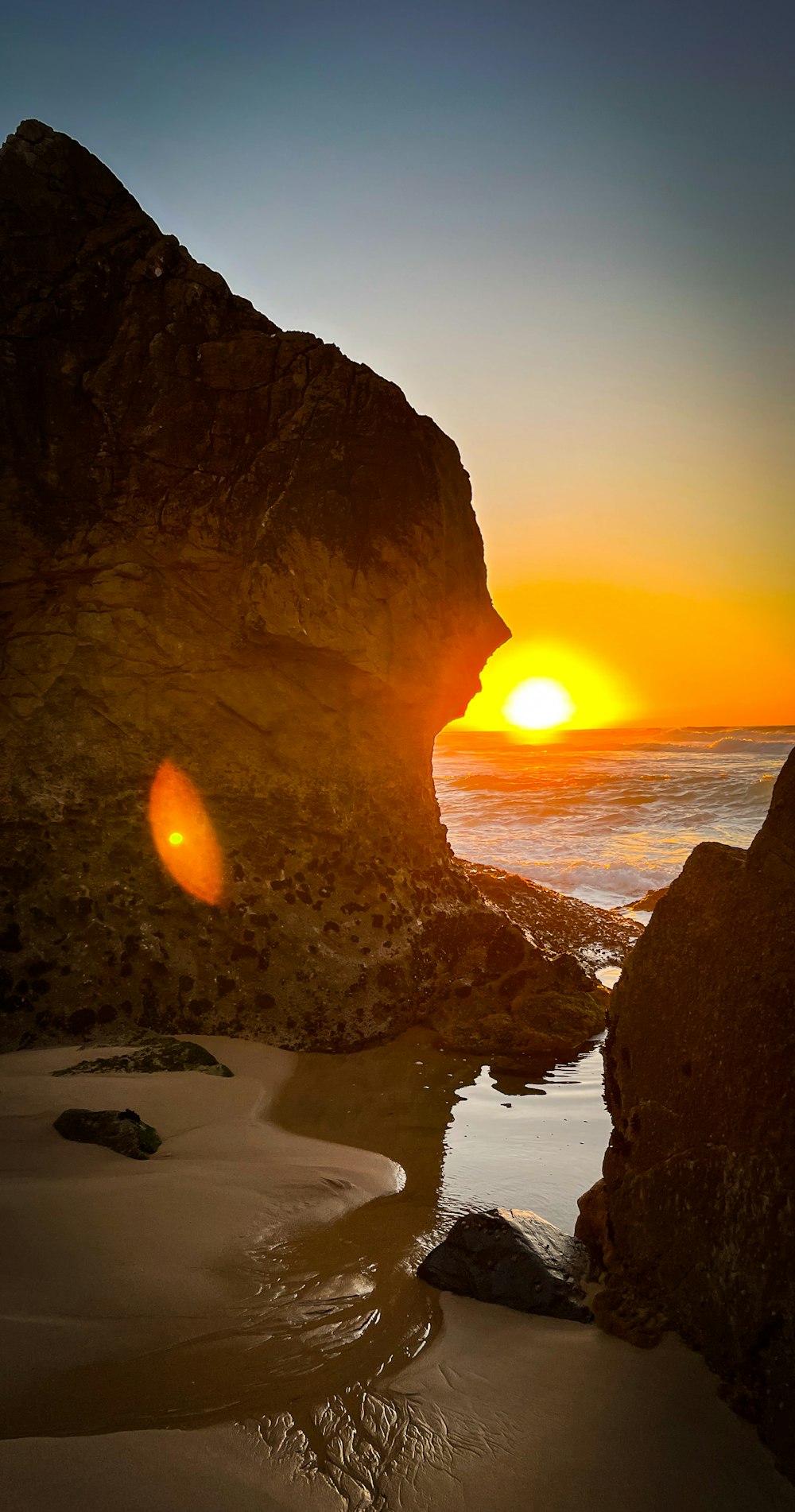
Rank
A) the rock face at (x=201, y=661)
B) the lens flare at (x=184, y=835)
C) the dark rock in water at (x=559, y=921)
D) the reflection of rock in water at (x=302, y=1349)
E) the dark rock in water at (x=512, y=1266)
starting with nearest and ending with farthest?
the reflection of rock in water at (x=302, y=1349) → the dark rock in water at (x=512, y=1266) → the rock face at (x=201, y=661) → the lens flare at (x=184, y=835) → the dark rock in water at (x=559, y=921)

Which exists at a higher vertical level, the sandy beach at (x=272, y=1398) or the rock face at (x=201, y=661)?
the rock face at (x=201, y=661)

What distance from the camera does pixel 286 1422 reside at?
2336 mm

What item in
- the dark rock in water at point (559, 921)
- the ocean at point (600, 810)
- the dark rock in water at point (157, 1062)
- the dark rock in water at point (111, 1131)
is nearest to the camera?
the dark rock in water at point (111, 1131)

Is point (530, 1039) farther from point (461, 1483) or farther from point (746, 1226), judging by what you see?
point (461, 1483)

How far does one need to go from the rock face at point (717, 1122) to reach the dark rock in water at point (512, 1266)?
14 centimetres

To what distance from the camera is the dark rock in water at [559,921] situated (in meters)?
8.84

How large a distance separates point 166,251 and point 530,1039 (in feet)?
20.8

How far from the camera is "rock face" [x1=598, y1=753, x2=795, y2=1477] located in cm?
241

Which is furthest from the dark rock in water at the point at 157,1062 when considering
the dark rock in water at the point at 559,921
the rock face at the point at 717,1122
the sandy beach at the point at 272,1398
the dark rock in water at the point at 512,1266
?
the dark rock in water at the point at 559,921

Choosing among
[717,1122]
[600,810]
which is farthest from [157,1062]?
[600,810]

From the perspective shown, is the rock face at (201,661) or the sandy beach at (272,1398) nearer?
the sandy beach at (272,1398)

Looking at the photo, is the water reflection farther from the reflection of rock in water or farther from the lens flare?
the lens flare

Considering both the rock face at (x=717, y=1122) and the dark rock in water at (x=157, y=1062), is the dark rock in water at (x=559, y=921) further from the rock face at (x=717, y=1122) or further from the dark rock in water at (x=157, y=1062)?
the rock face at (x=717, y=1122)

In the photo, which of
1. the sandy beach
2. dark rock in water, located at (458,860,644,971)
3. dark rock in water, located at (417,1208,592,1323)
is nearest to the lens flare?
the sandy beach
